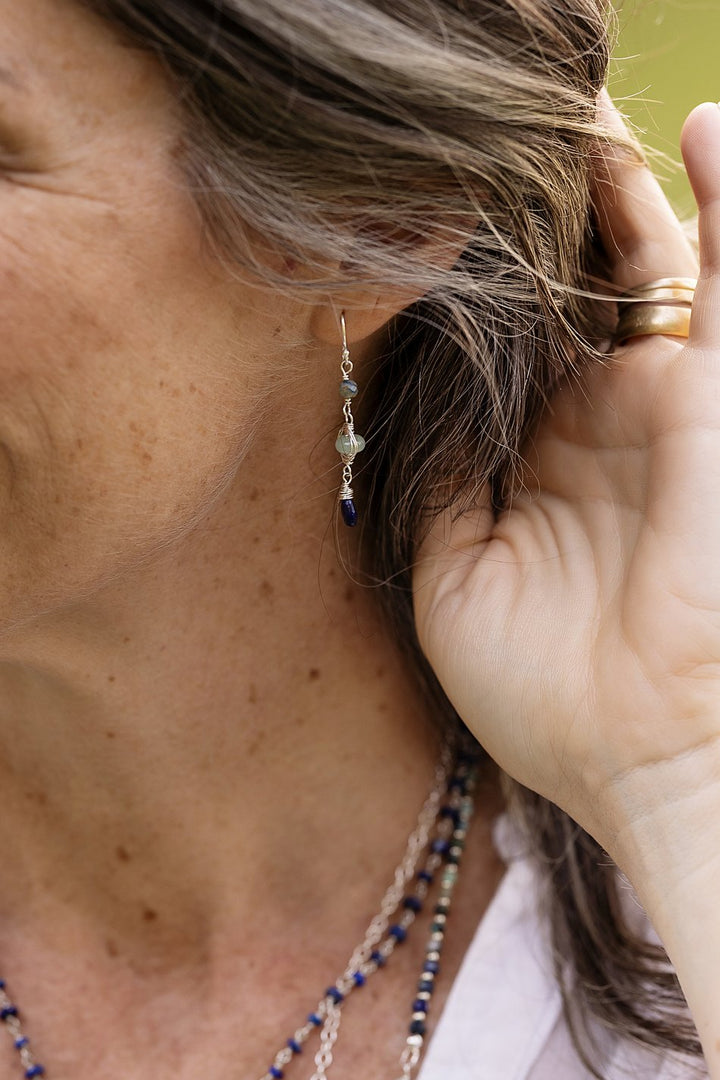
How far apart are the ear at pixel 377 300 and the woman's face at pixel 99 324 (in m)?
0.06

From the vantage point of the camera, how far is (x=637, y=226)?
4.85ft

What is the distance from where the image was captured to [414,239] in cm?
123

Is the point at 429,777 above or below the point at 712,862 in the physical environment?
above

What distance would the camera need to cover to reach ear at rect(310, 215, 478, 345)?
1.23 metres

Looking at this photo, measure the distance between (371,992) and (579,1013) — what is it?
282 mm

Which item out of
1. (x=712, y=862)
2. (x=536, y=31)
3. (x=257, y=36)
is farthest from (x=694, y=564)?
(x=257, y=36)

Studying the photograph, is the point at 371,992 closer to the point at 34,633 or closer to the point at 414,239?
the point at 34,633

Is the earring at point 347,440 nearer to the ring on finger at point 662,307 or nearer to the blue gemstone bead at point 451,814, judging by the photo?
the ring on finger at point 662,307

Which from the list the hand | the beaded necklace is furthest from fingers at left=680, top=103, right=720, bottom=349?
the beaded necklace

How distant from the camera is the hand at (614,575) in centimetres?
127

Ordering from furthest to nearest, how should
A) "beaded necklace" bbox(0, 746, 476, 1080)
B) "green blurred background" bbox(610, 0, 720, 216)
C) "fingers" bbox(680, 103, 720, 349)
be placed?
1. "beaded necklace" bbox(0, 746, 476, 1080)
2. "green blurred background" bbox(610, 0, 720, 216)
3. "fingers" bbox(680, 103, 720, 349)

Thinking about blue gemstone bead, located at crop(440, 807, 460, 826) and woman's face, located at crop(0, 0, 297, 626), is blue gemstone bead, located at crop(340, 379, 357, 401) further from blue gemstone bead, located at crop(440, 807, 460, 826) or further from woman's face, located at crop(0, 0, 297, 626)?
blue gemstone bead, located at crop(440, 807, 460, 826)

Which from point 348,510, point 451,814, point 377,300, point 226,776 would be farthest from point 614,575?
point 226,776

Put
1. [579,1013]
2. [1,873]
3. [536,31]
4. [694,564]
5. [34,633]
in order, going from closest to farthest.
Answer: [536,31] < [694,564] < [34,633] < [579,1013] < [1,873]
